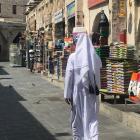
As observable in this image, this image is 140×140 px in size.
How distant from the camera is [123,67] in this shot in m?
12.6

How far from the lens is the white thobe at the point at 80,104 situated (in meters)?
7.68

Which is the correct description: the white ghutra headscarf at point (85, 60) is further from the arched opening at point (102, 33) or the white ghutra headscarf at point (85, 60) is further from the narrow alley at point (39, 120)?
the arched opening at point (102, 33)

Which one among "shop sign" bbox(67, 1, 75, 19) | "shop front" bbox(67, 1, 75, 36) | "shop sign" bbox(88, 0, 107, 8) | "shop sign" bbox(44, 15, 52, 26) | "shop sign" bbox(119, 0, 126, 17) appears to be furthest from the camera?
"shop sign" bbox(44, 15, 52, 26)

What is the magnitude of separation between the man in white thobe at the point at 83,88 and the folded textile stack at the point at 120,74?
4.97 meters

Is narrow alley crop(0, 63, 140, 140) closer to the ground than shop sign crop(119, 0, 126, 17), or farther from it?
closer to the ground

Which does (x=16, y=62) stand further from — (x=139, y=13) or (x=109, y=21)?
(x=139, y=13)

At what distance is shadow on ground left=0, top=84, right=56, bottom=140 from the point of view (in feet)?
32.6

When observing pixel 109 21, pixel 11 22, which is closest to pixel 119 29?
pixel 109 21

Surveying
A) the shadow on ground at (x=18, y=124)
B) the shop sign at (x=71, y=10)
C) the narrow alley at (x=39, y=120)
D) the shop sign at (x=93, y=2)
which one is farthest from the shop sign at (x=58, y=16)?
the shadow on ground at (x=18, y=124)

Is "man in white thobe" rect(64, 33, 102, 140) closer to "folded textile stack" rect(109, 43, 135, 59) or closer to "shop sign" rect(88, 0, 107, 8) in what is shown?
"folded textile stack" rect(109, 43, 135, 59)

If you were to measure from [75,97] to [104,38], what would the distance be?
414 inches

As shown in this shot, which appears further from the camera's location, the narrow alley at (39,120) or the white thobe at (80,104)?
the narrow alley at (39,120)

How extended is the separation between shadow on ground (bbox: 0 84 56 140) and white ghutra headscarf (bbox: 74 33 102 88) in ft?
7.67

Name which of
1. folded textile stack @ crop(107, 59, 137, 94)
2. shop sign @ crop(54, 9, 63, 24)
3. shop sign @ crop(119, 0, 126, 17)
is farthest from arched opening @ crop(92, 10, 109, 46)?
shop sign @ crop(54, 9, 63, 24)
